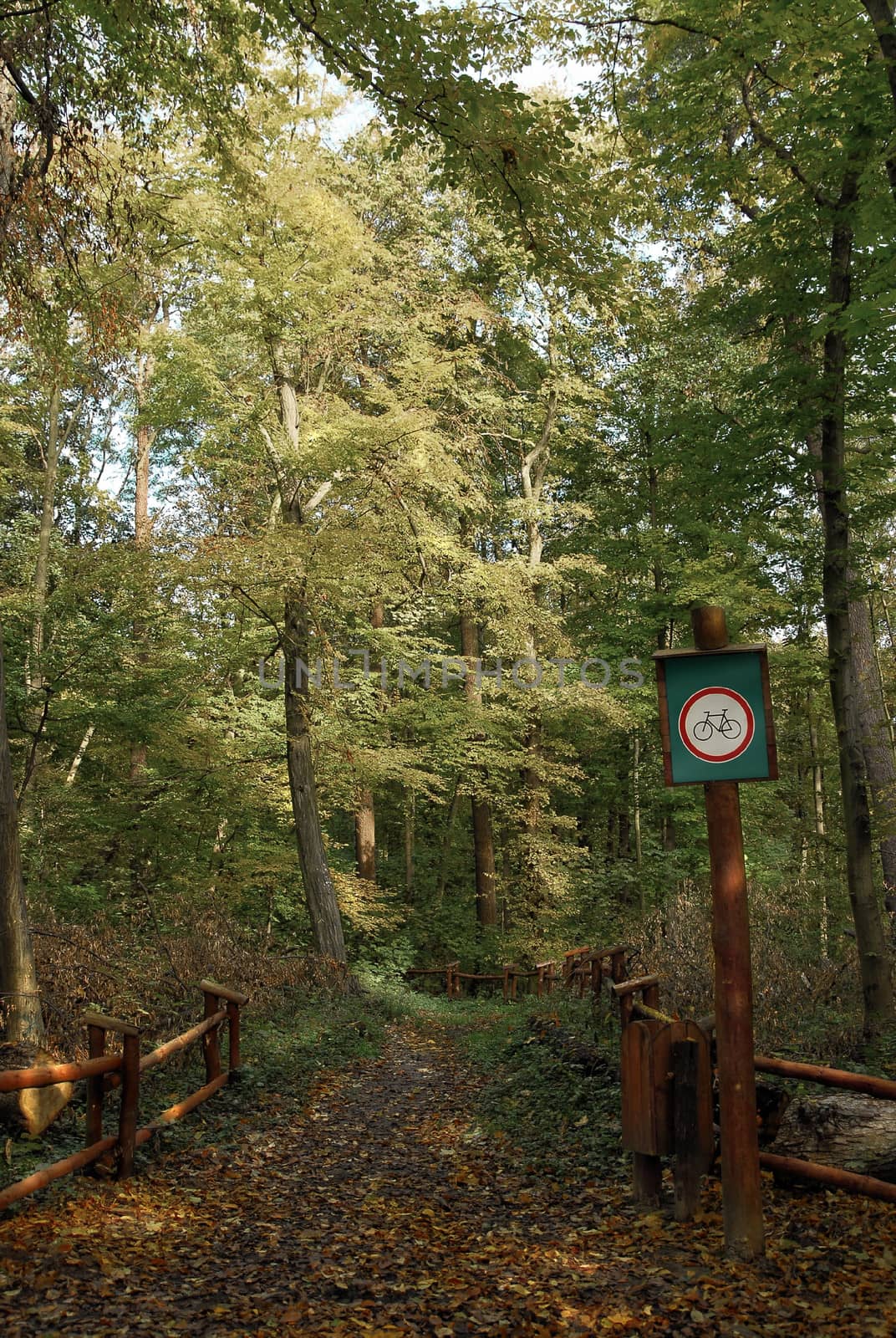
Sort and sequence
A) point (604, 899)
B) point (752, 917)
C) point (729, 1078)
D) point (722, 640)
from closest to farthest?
point (729, 1078)
point (722, 640)
point (752, 917)
point (604, 899)

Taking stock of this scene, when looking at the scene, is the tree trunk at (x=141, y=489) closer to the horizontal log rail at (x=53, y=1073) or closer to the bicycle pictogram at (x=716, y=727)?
the horizontal log rail at (x=53, y=1073)

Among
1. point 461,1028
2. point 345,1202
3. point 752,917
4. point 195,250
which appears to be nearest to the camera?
point 345,1202

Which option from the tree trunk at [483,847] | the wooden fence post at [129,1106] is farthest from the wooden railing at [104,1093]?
the tree trunk at [483,847]

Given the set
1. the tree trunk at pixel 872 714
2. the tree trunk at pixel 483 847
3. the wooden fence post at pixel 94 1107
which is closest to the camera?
the wooden fence post at pixel 94 1107

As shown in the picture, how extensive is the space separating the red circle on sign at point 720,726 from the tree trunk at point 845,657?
12.0 ft

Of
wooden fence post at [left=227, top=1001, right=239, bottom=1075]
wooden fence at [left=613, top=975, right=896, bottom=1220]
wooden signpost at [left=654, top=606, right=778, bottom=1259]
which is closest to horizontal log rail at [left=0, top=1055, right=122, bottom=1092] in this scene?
wooden fence post at [left=227, top=1001, right=239, bottom=1075]

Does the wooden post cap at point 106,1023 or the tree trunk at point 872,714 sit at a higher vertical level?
the tree trunk at point 872,714

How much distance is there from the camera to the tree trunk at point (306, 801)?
41.5ft

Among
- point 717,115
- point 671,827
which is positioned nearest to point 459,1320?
point 717,115

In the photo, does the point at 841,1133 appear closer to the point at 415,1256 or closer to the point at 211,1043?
the point at 415,1256

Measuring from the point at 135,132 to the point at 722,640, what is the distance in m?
6.58

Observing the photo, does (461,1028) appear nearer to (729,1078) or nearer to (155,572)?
(155,572)

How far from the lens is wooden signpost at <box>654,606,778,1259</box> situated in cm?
397

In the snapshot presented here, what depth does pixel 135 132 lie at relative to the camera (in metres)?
7.41
